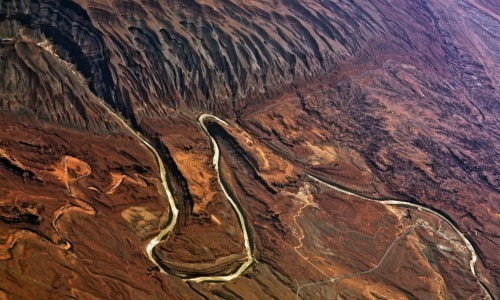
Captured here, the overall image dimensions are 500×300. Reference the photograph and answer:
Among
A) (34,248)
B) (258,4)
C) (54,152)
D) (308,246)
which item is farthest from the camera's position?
(258,4)

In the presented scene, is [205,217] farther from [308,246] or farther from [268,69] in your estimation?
[268,69]

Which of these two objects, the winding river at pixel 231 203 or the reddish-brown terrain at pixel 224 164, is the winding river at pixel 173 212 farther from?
the reddish-brown terrain at pixel 224 164

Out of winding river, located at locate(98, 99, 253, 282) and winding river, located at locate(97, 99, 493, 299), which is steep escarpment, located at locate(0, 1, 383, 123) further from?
winding river, located at locate(97, 99, 493, 299)

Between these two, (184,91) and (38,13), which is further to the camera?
(184,91)

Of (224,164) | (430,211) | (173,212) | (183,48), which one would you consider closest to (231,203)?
(224,164)

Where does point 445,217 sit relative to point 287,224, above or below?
above

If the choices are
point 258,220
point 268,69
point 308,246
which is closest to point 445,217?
point 308,246

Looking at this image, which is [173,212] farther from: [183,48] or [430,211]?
[430,211]

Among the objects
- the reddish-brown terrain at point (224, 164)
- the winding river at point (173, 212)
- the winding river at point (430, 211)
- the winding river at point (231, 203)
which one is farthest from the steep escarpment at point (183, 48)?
the winding river at point (430, 211)

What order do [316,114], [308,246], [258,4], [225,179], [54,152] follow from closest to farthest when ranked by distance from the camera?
[54,152] < [308,246] < [225,179] < [316,114] < [258,4]
